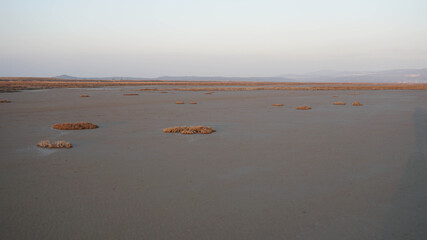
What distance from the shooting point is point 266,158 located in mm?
10859

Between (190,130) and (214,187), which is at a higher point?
(190,130)

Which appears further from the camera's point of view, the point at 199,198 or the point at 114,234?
the point at 199,198

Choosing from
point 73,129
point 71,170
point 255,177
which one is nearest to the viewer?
point 255,177

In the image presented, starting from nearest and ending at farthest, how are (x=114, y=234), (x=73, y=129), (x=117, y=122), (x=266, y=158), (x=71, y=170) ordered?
(x=114, y=234), (x=71, y=170), (x=266, y=158), (x=73, y=129), (x=117, y=122)

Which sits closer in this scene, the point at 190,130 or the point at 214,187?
the point at 214,187

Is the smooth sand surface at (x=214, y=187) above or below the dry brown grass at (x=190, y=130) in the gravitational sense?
below

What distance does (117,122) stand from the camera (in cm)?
2006

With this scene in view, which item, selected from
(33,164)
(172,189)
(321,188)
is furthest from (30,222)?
(321,188)

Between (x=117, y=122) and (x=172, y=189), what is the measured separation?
13.2m

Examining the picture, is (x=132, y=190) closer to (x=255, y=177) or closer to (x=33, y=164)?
(x=255, y=177)

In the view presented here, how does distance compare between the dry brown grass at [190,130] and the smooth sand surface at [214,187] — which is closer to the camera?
the smooth sand surface at [214,187]

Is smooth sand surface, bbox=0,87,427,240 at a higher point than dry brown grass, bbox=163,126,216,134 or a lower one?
lower

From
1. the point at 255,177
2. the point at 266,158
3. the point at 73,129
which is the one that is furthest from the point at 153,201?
the point at 73,129

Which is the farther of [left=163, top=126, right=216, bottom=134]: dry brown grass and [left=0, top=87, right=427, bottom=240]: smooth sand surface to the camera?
[left=163, top=126, right=216, bottom=134]: dry brown grass
